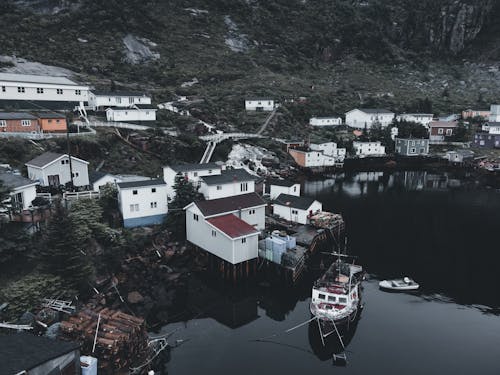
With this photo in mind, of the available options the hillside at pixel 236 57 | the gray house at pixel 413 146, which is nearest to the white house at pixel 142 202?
the hillside at pixel 236 57

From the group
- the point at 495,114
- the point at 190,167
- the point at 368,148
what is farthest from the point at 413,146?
the point at 190,167

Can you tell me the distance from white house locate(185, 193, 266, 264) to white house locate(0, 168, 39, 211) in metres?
15.5

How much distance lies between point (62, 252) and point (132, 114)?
49816 millimetres

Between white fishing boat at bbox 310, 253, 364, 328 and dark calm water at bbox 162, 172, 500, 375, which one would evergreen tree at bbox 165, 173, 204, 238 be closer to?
dark calm water at bbox 162, 172, 500, 375

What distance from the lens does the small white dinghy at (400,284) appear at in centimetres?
3753

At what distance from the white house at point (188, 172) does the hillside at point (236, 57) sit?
46164 millimetres

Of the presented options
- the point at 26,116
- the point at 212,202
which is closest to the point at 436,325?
the point at 212,202

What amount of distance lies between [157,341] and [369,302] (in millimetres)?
19579

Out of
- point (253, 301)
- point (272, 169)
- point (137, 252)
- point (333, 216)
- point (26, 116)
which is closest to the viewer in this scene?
point (253, 301)

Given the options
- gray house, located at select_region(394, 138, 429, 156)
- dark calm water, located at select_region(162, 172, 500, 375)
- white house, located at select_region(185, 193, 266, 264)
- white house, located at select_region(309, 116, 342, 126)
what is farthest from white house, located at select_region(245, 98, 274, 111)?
white house, located at select_region(185, 193, 266, 264)

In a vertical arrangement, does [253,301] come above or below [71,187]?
below

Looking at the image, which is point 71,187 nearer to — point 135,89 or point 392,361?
point 392,361

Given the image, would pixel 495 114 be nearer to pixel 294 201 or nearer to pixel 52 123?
pixel 294 201

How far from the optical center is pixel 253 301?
35875mm
